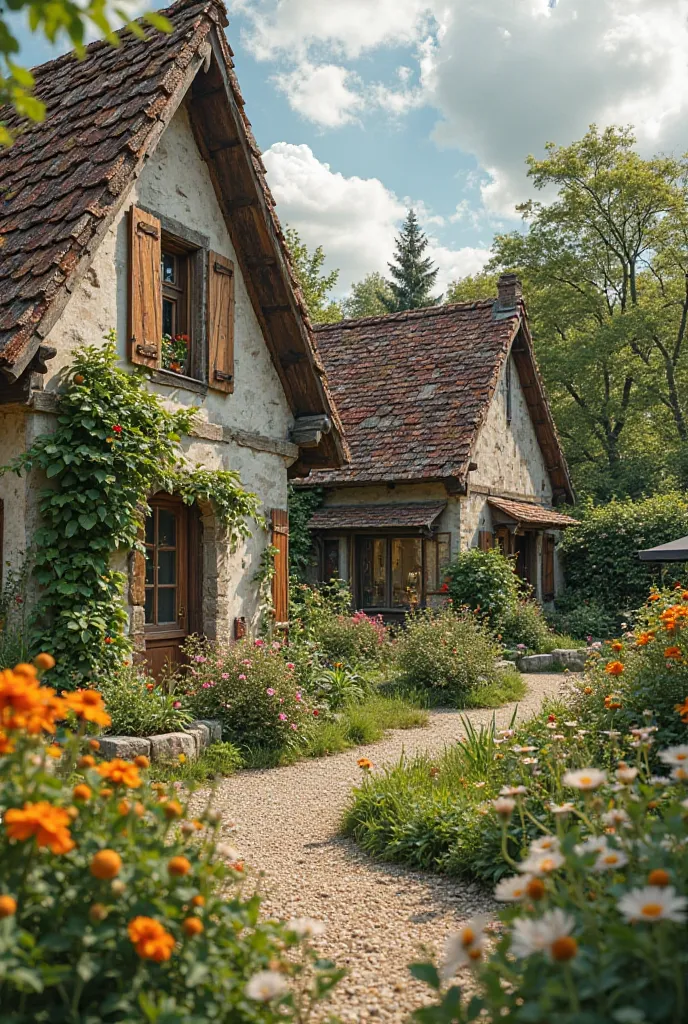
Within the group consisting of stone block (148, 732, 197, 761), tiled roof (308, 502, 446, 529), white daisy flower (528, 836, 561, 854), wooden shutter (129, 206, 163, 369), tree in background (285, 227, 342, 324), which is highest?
tree in background (285, 227, 342, 324)

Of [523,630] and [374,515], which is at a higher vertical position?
[374,515]

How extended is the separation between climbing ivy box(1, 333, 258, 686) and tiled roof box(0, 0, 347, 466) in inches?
28.5

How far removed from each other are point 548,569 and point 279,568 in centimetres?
945

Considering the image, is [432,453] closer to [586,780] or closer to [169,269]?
[169,269]

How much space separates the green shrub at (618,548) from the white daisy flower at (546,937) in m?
15.7

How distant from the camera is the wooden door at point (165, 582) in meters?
8.75

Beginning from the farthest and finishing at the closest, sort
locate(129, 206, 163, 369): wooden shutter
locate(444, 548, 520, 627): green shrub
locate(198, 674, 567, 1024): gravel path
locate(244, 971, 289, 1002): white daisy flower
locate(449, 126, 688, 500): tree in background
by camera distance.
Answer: locate(449, 126, 688, 500): tree in background
locate(444, 548, 520, 627): green shrub
locate(129, 206, 163, 369): wooden shutter
locate(198, 674, 567, 1024): gravel path
locate(244, 971, 289, 1002): white daisy flower

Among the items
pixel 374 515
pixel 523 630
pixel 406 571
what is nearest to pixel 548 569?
pixel 523 630

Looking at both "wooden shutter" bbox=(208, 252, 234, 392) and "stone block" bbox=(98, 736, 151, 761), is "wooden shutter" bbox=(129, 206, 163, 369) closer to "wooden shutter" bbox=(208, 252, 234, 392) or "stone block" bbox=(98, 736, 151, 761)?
"wooden shutter" bbox=(208, 252, 234, 392)

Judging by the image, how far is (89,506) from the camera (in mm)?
7109

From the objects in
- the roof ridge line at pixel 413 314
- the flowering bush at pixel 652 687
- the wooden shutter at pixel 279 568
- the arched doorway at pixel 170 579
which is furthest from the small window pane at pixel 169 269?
the roof ridge line at pixel 413 314

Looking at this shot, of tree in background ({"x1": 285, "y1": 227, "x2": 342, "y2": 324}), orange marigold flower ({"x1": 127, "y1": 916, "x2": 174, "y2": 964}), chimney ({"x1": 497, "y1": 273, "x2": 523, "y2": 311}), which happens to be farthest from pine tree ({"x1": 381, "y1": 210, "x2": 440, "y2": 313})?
orange marigold flower ({"x1": 127, "y1": 916, "x2": 174, "y2": 964})

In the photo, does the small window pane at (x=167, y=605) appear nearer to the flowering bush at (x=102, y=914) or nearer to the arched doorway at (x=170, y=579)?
the arched doorway at (x=170, y=579)

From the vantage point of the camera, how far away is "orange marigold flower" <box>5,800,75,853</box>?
1.91m
